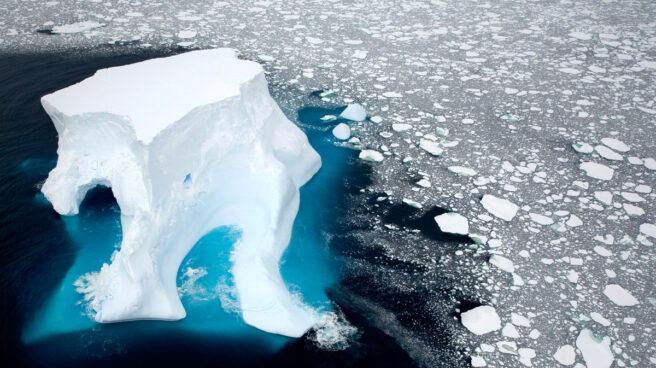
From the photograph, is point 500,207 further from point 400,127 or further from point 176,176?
point 176,176

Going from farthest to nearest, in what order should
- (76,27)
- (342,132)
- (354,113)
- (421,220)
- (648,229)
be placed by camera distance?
(76,27)
(354,113)
(342,132)
(421,220)
(648,229)

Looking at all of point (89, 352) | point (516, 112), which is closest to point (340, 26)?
point (516, 112)

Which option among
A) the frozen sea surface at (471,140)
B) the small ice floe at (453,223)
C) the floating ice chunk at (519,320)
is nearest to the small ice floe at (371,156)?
the frozen sea surface at (471,140)

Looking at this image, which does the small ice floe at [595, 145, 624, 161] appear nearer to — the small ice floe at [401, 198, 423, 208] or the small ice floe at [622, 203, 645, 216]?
the small ice floe at [622, 203, 645, 216]

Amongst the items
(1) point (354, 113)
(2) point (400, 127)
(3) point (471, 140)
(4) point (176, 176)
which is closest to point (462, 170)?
(3) point (471, 140)

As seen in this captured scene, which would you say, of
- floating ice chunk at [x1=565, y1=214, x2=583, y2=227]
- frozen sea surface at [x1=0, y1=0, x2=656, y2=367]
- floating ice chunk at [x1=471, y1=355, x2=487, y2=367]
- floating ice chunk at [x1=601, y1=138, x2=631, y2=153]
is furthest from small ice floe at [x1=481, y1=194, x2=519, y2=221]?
floating ice chunk at [x1=601, y1=138, x2=631, y2=153]

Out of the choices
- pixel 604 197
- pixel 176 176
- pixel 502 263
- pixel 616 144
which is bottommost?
pixel 502 263

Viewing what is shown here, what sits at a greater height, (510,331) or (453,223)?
(453,223)
